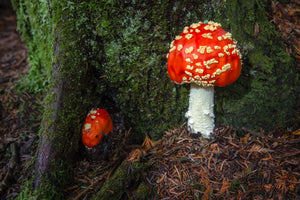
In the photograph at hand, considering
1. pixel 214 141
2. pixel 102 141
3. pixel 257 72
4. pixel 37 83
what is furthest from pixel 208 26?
pixel 37 83

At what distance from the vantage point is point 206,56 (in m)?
2.08

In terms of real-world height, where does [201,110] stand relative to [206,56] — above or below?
below

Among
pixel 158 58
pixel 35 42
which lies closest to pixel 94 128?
pixel 158 58

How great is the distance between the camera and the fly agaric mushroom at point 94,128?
249 cm

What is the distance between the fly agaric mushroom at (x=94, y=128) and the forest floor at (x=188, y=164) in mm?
247

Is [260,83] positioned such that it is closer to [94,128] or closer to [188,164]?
[188,164]

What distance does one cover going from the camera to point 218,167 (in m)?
2.35

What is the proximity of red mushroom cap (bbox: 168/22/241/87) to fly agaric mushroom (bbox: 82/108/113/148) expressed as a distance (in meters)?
1.06

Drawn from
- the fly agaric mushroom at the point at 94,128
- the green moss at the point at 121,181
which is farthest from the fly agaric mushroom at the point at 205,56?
the green moss at the point at 121,181

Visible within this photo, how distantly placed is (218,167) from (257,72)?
51.9 inches

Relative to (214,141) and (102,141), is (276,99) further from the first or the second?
(102,141)

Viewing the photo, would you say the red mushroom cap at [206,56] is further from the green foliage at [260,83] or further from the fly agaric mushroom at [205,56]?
the green foliage at [260,83]

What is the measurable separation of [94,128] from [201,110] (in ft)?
4.30

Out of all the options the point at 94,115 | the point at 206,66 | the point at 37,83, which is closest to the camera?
the point at 206,66
